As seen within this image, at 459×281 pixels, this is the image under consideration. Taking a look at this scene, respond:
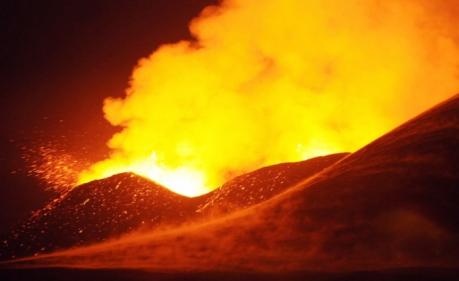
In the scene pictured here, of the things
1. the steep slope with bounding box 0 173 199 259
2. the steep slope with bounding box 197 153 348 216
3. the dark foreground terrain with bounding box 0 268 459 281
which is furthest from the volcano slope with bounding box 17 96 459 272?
the steep slope with bounding box 0 173 199 259

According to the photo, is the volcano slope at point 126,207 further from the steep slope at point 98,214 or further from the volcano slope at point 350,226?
the volcano slope at point 350,226

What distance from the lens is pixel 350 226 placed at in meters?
11.7

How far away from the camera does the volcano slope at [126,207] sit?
57.3 ft

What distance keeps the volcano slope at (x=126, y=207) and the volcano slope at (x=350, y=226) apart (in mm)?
2089

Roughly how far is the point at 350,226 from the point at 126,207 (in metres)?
10.5

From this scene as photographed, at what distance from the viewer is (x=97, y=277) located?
34.5 feet

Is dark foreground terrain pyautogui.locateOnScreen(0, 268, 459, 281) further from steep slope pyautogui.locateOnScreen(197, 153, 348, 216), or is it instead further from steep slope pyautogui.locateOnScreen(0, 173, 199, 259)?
steep slope pyautogui.locateOnScreen(197, 153, 348, 216)

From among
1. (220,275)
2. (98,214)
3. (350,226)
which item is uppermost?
(98,214)

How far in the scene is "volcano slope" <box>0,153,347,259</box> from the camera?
17453 millimetres

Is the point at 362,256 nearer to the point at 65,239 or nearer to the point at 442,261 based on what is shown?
the point at 442,261

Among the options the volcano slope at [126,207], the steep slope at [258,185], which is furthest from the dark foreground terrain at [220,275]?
the steep slope at [258,185]

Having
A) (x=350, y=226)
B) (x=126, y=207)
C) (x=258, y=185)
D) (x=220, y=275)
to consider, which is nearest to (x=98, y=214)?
(x=126, y=207)

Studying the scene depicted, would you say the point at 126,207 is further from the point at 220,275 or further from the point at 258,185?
the point at 220,275

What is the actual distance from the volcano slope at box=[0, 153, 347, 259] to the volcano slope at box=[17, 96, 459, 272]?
2.09 meters
